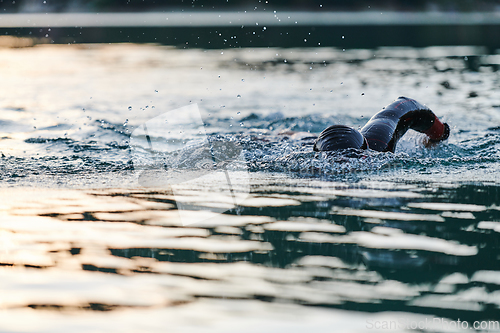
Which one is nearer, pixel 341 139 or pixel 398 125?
pixel 341 139

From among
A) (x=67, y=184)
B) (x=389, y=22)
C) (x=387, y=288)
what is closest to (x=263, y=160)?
(x=67, y=184)

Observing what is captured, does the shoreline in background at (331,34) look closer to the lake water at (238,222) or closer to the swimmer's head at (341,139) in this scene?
the lake water at (238,222)

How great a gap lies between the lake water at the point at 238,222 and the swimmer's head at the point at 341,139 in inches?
6.5

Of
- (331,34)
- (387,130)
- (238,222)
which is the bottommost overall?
(238,222)

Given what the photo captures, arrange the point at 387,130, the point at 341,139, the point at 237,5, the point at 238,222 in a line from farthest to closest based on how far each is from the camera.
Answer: the point at 237,5 → the point at 387,130 → the point at 341,139 → the point at 238,222

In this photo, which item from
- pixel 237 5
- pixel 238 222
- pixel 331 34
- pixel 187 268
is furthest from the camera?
pixel 237 5

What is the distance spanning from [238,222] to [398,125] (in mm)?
3586

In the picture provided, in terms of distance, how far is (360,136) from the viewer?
746cm

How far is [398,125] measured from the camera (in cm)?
812

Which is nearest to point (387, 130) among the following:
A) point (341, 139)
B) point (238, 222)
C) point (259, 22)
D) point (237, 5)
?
point (341, 139)

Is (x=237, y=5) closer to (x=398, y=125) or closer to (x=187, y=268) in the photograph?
(x=398, y=125)

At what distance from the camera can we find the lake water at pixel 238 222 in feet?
12.3

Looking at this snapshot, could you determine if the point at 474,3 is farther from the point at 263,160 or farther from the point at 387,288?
the point at 387,288

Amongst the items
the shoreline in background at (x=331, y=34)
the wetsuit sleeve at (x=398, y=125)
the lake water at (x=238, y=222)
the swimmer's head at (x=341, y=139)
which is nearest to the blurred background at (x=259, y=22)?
the shoreline in background at (x=331, y=34)
